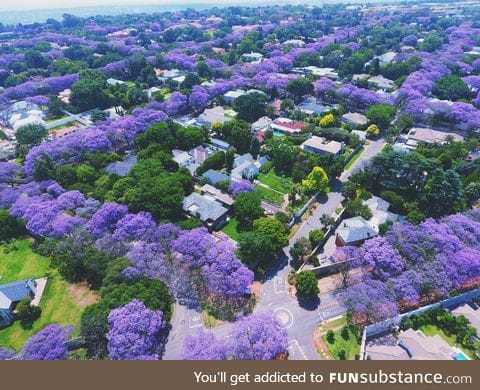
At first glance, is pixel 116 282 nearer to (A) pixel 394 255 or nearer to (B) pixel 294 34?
(A) pixel 394 255

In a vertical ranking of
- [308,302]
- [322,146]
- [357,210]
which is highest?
[357,210]

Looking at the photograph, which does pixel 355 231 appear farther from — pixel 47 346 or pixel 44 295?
pixel 44 295

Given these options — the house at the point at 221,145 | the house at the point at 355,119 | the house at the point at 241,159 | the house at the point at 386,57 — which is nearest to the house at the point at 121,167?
the house at the point at 221,145

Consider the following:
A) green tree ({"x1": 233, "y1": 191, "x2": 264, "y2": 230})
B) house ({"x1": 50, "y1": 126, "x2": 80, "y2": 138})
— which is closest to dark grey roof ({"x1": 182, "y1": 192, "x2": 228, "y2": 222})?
green tree ({"x1": 233, "y1": 191, "x2": 264, "y2": 230})

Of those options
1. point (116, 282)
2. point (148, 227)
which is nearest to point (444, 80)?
point (148, 227)

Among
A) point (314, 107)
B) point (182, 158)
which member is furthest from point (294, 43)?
point (182, 158)

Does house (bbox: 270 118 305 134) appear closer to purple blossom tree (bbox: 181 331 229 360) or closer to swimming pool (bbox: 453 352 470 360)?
swimming pool (bbox: 453 352 470 360)

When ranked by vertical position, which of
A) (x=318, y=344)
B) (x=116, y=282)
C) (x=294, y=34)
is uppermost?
(x=116, y=282)
